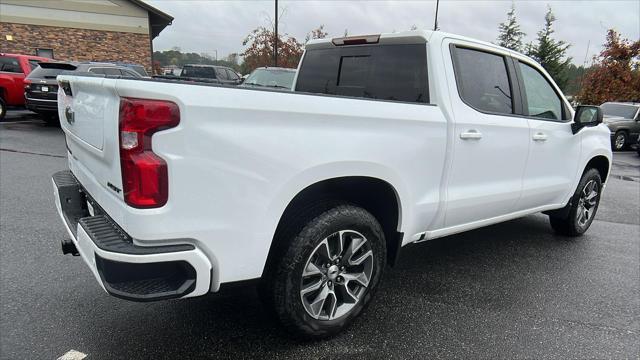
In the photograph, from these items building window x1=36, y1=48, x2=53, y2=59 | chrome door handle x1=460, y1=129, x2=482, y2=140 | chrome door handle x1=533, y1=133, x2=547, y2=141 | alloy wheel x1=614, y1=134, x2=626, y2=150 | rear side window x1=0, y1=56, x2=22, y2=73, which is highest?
building window x1=36, y1=48, x2=53, y2=59

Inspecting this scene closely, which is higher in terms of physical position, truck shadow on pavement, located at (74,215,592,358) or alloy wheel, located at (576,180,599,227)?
alloy wheel, located at (576,180,599,227)

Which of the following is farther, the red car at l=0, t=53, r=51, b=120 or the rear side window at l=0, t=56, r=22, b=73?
the rear side window at l=0, t=56, r=22, b=73

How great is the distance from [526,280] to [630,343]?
0.93 meters

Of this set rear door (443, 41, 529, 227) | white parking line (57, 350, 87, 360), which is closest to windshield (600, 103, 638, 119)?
rear door (443, 41, 529, 227)

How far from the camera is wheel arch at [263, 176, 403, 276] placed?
235cm

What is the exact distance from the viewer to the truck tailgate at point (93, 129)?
190cm

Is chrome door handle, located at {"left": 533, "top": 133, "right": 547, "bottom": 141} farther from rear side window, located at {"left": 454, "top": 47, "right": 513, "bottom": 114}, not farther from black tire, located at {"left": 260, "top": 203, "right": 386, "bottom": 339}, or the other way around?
black tire, located at {"left": 260, "top": 203, "right": 386, "bottom": 339}

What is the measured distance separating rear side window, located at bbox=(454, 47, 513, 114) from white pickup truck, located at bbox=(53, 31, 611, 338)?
15 millimetres

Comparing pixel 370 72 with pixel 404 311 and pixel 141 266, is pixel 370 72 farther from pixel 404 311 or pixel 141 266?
pixel 141 266

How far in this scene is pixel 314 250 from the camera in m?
2.38

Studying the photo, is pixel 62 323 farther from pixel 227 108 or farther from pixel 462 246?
pixel 462 246

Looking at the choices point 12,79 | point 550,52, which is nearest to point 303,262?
point 12,79

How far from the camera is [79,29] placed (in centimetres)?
2436

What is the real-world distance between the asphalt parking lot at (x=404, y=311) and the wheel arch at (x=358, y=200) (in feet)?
1.79
